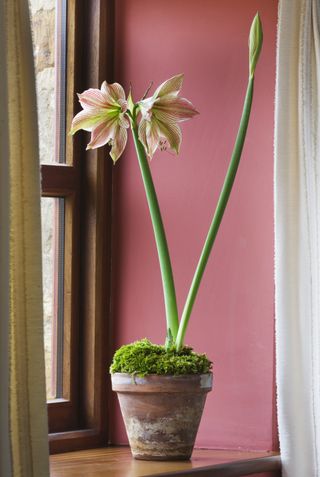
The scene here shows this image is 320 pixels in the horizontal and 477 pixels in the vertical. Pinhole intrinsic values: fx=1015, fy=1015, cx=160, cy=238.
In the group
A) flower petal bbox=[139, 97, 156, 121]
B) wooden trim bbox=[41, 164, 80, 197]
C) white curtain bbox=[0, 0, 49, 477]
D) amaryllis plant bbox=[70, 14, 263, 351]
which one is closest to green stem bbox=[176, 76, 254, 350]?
amaryllis plant bbox=[70, 14, 263, 351]

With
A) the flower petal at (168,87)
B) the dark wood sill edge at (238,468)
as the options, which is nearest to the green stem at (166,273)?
the flower petal at (168,87)

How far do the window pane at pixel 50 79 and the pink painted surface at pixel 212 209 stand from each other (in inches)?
7.3

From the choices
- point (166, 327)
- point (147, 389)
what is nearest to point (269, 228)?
point (166, 327)

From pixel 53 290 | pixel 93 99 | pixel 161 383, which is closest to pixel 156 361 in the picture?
pixel 161 383

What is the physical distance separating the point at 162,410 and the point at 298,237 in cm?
58

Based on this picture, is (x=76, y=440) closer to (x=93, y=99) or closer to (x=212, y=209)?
(x=212, y=209)

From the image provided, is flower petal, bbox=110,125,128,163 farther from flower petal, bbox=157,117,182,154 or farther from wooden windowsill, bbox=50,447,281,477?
wooden windowsill, bbox=50,447,281,477

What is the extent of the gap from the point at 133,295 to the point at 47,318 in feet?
0.83

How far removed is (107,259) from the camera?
2.91 metres

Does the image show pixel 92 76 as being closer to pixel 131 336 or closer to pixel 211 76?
pixel 211 76

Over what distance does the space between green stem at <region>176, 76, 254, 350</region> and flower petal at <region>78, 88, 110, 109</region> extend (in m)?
0.36

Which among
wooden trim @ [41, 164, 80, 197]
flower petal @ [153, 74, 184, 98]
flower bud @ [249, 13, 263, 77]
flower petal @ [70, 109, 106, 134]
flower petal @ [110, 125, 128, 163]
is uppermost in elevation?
flower bud @ [249, 13, 263, 77]

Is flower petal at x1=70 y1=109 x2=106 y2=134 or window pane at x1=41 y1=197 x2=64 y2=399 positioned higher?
flower petal at x1=70 y1=109 x2=106 y2=134

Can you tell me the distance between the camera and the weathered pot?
250cm
